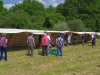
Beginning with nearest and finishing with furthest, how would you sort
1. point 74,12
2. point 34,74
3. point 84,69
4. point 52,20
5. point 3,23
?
point 34,74
point 84,69
point 3,23
point 52,20
point 74,12

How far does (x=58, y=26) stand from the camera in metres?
44.7

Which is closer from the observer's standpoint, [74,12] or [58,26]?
[58,26]

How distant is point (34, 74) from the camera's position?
9672 millimetres

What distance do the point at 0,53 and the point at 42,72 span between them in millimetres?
5061

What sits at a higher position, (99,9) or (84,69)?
(99,9)

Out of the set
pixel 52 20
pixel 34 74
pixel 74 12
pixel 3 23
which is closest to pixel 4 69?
pixel 34 74

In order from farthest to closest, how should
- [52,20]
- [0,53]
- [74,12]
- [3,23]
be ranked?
[74,12] < [52,20] < [3,23] < [0,53]

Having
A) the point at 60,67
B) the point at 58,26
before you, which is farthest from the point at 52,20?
the point at 60,67

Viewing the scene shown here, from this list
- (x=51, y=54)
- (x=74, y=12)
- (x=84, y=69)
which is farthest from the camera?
(x=74, y=12)

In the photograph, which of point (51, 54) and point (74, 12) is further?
point (74, 12)

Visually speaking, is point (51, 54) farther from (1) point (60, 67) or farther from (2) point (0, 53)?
(1) point (60, 67)

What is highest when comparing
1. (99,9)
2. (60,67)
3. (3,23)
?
(99,9)

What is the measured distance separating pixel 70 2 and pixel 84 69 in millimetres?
49765

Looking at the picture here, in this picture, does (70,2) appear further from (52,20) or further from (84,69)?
(84,69)
